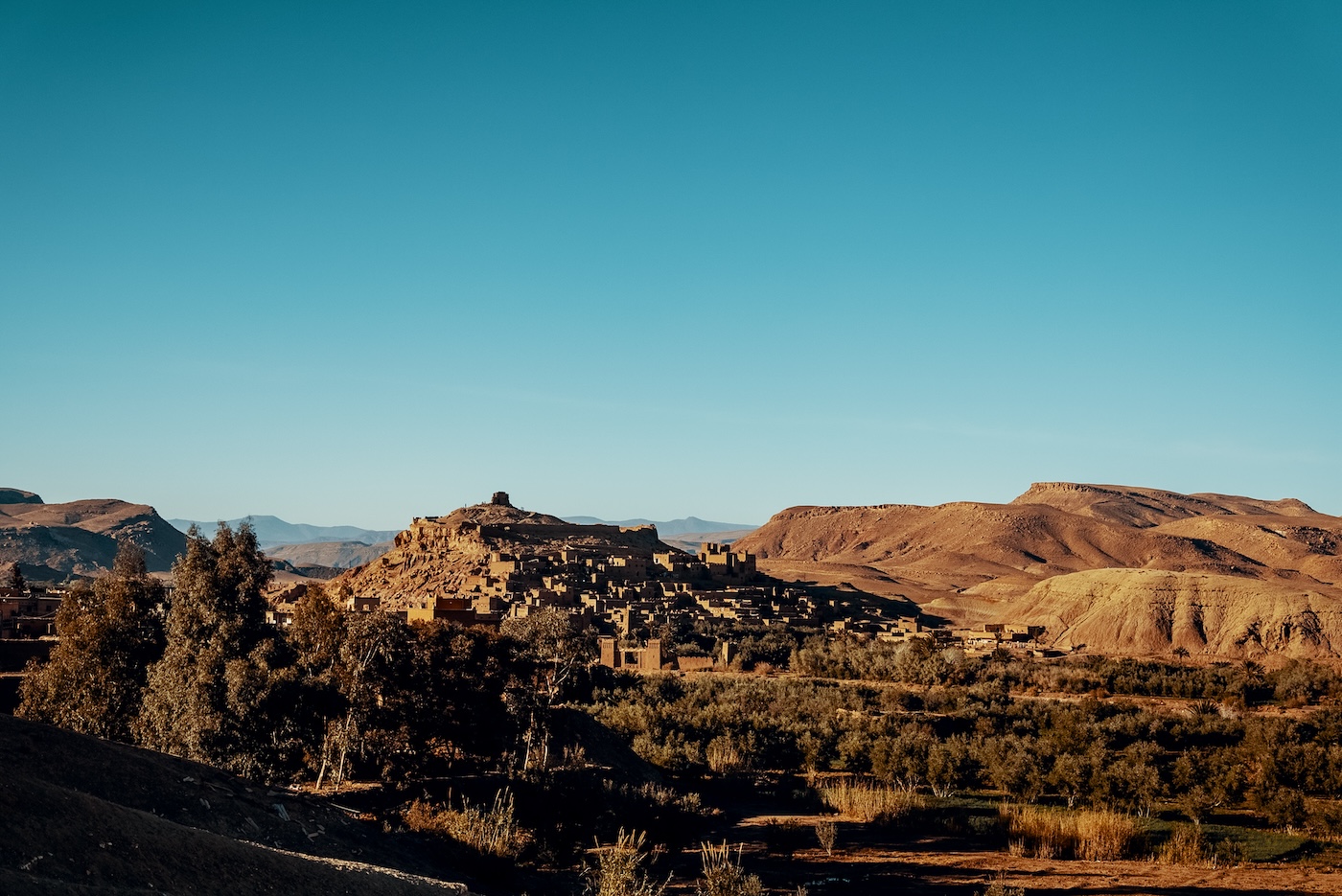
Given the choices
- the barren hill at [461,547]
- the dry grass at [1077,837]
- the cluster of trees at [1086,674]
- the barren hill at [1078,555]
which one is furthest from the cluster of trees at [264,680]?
the barren hill at [1078,555]

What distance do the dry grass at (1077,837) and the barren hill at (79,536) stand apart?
9363 cm

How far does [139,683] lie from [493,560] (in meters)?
51.6

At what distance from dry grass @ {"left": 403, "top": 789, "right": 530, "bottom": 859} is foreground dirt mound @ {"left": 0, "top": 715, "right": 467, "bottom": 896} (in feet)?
2.84

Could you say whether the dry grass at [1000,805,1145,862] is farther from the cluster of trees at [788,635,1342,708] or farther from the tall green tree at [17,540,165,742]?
the cluster of trees at [788,635,1342,708]

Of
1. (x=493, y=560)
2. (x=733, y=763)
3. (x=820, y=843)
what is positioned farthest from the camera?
(x=493, y=560)

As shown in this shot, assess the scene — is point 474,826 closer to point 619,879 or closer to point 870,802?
point 619,879

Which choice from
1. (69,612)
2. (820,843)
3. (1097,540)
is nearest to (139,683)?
(69,612)

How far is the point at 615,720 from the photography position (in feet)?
107

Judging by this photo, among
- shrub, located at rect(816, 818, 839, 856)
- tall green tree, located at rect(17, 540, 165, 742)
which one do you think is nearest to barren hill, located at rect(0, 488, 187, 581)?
tall green tree, located at rect(17, 540, 165, 742)

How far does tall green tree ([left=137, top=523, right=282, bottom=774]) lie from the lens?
18062 mm

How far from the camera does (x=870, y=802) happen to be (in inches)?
979

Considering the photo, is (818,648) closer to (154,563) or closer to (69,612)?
(69,612)

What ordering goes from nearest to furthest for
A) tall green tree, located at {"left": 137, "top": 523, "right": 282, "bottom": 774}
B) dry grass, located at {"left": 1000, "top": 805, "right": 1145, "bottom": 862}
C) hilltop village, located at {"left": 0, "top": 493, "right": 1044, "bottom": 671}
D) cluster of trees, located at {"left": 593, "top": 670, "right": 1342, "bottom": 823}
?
tall green tree, located at {"left": 137, "top": 523, "right": 282, "bottom": 774} → dry grass, located at {"left": 1000, "top": 805, "right": 1145, "bottom": 862} → cluster of trees, located at {"left": 593, "top": 670, "right": 1342, "bottom": 823} → hilltop village, located at {"left": 0, "top": 493, "right": 1044, "bottom": 671}

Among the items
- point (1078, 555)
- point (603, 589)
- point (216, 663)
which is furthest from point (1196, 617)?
point (1078, 555)
